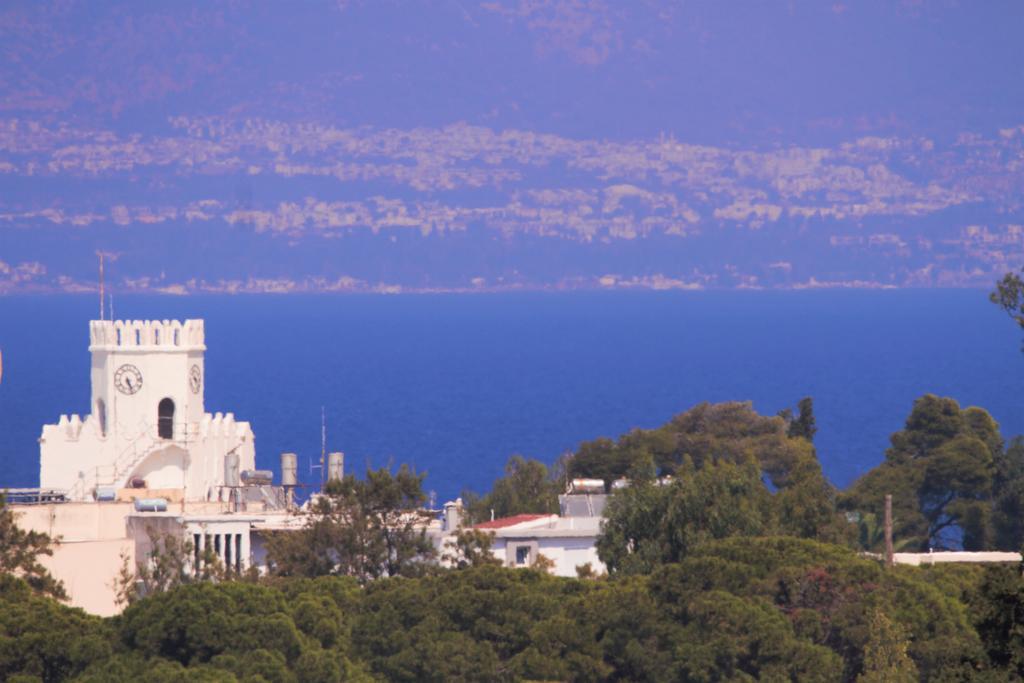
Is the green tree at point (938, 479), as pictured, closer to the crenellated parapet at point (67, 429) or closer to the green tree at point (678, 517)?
the green tree at point (678, 517)

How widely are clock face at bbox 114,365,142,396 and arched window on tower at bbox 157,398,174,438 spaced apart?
2.06ft

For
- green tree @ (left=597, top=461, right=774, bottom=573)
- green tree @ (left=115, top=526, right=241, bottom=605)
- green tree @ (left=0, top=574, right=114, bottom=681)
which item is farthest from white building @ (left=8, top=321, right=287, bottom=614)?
green tree @ (left=0, top=574, right=114, bottom=681)

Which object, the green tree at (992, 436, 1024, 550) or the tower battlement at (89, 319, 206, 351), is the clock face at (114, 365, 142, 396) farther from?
the green tree at (992, 436, 1024, 550)

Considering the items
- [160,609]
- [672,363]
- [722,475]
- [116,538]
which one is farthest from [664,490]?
[672,363]

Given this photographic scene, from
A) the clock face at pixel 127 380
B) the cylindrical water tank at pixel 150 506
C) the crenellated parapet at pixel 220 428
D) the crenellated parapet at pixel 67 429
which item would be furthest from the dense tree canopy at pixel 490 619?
the clock face at pixel 127 380

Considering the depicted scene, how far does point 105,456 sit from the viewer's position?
47625mm

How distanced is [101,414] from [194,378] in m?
2.10

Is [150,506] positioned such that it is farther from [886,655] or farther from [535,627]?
[886,655]

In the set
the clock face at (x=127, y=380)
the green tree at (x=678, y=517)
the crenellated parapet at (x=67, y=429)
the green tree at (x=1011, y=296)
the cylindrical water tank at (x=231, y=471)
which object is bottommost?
the green tree at (x=678, y=517)

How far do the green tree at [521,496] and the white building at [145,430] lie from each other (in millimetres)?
5076

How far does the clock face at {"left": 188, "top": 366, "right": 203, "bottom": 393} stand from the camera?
162ft

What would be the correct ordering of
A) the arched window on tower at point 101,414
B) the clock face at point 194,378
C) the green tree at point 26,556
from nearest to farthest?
the green tree at point 26,556
the arched window on tower at point 101,414
the clock face at point 194,378

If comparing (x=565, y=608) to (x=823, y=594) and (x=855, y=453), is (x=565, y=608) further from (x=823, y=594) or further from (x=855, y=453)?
(x=855, y=453)

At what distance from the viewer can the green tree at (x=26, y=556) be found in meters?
32.4
